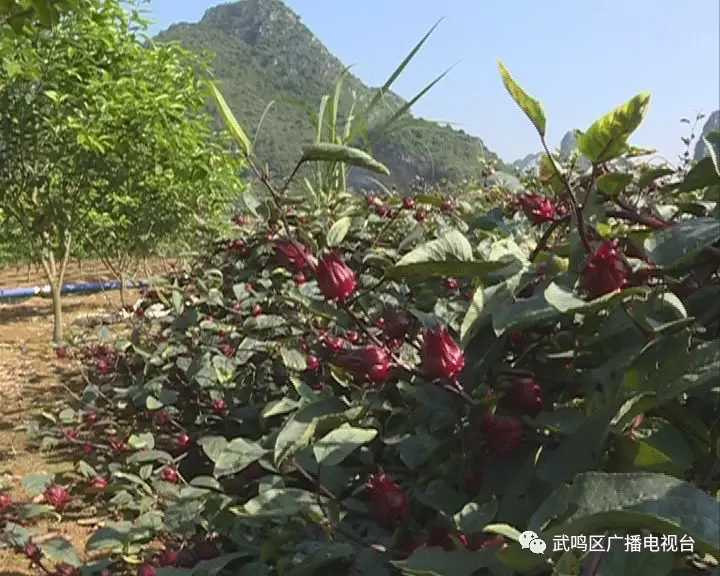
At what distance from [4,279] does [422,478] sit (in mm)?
18441

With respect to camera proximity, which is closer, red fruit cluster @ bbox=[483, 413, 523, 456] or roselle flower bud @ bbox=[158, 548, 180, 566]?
red fruit cluster @ bbox=[483, 413, 523, 456]

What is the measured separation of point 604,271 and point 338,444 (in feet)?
1.27

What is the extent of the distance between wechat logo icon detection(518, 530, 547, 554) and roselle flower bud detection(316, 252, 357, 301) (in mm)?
337

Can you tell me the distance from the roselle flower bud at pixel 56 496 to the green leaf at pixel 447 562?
5.72ft

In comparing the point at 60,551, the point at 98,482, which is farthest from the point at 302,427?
the point at 98,482

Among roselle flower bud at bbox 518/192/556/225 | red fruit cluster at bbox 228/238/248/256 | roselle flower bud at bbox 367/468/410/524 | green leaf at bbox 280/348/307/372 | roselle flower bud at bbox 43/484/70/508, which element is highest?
roselle flower bud at bbox 518/192/556/225

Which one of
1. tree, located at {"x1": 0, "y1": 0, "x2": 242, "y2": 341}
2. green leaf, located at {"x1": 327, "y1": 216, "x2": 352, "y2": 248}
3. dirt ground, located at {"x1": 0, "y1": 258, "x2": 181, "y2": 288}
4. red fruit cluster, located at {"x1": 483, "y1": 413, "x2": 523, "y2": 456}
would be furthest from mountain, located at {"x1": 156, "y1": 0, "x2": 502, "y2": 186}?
red fruit cluster, located at {"x1": 483, "y1": 413, "x2": 523, "y2": 456}

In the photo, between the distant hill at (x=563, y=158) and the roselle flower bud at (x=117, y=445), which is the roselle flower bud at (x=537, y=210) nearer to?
the distant hill at (x=563, y=158)

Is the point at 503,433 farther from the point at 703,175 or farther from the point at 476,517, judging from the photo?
the point at 703,175

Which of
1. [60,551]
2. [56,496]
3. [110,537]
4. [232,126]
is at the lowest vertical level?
[56,496]

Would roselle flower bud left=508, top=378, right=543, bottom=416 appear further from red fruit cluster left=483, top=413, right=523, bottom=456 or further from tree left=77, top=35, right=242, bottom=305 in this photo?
tree left=77, top=35, right=242, bottom=305

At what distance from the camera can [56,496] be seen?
7.23 ft

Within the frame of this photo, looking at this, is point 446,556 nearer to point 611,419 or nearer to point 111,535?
point 611,419

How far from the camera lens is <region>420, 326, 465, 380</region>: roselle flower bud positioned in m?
0.80
